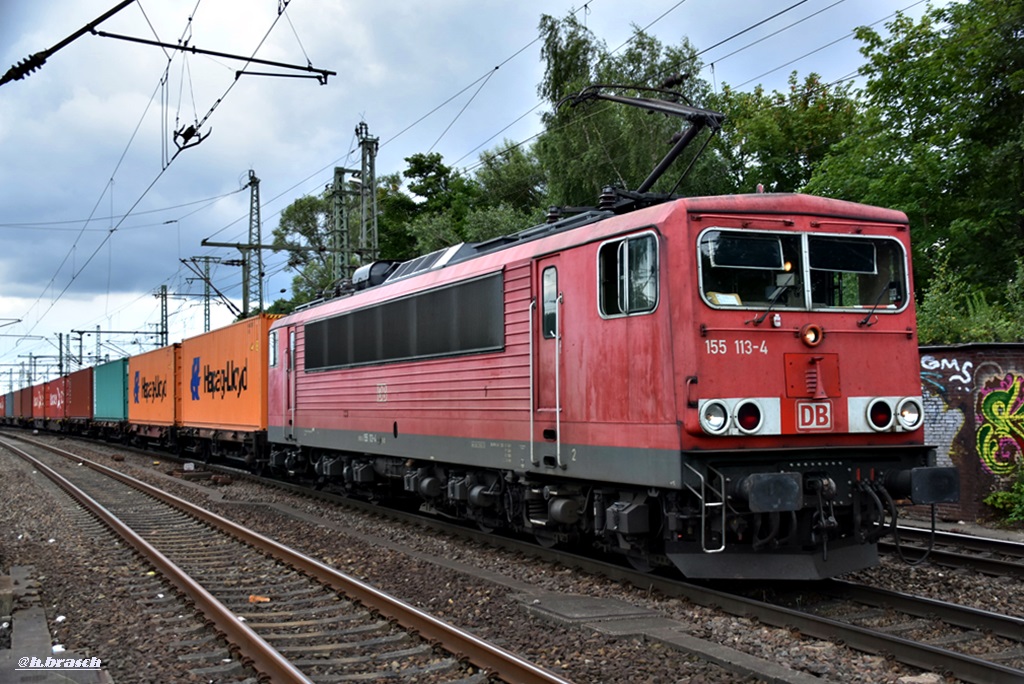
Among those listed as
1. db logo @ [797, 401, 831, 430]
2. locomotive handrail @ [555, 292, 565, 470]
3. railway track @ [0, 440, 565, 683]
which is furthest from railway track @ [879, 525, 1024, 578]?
railway track @ [0, 440, 565, 683]

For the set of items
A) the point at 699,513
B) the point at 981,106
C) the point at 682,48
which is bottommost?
the point at 699,513

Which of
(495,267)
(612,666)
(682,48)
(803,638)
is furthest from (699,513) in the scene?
(682,48)

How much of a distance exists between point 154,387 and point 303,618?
78.4 ft

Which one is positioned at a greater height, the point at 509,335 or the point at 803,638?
the point at 509,335

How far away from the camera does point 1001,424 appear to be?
1218 cm

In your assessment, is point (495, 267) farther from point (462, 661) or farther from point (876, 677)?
point (876, 677)

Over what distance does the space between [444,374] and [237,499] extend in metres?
7.50

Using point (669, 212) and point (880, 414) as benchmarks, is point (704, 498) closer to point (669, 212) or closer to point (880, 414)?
point (880, 414)

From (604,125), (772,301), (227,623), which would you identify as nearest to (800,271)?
(772,301)

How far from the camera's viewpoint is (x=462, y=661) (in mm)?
6398

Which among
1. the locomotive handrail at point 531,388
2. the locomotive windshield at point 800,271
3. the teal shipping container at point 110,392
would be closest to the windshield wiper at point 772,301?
the locomotive windshield at point 800,271

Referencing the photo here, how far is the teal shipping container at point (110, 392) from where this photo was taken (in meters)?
34.8

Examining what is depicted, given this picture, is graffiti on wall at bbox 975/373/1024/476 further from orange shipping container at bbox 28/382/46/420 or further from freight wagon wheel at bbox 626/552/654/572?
orange shipping container at bbox 28/382/46/420

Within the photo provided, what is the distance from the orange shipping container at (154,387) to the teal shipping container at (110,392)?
974 mm
